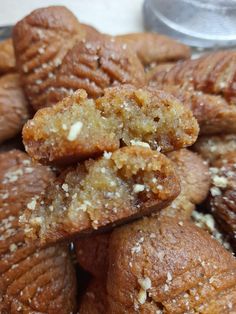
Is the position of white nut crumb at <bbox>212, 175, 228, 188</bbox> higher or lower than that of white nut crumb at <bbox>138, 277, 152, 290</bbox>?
higher

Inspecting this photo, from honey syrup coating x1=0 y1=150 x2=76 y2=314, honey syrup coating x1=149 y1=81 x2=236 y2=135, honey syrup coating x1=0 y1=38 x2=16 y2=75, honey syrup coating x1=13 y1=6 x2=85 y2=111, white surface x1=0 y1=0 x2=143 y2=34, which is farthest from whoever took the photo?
white surface x1=0 y1=0 x2=143 y2=34

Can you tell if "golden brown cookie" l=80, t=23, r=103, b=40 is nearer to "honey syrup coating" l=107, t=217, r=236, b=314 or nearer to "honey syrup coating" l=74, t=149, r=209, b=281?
"honey syrup coating" l=74, t=149, r=209, b=281

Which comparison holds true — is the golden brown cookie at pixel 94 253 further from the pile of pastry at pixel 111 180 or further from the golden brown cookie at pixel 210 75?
the golden brown cookie at pixel 210 75

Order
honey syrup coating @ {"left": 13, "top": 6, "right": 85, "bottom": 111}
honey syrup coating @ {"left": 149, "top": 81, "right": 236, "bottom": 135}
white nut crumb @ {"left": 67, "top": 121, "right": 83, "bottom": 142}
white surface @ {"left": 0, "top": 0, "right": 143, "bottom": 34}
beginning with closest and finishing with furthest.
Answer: white nut crumb @ {"left": 67, "top": 121, "right": 83, "bottom": 142}, honey syrup coating @ {"left": 149, "top": 81, "right": 236, "bottom": 135}, honey syrup coating @ {"left": 13, "top": 6, "right": 85, "bottom": 111}, white surface @ {"left": 0, "top": 0, "right": 143, "bottom": 34}

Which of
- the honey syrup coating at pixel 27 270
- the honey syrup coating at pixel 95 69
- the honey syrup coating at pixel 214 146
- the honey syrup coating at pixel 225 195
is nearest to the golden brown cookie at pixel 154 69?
the honey syrup coating at pixel 95 69

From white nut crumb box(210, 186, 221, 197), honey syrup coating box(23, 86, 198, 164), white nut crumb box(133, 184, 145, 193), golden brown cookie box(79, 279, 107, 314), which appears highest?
honey syrup coating box(23, 86, 198, 164)

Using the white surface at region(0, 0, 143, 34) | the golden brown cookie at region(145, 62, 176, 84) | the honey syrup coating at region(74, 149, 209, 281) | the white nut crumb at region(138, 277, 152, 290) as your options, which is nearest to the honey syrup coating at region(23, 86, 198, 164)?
the honey syrup coating at region(74, 149, 209, 281)

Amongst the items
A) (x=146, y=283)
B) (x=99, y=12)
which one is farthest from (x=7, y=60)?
(x=146, y=283)
